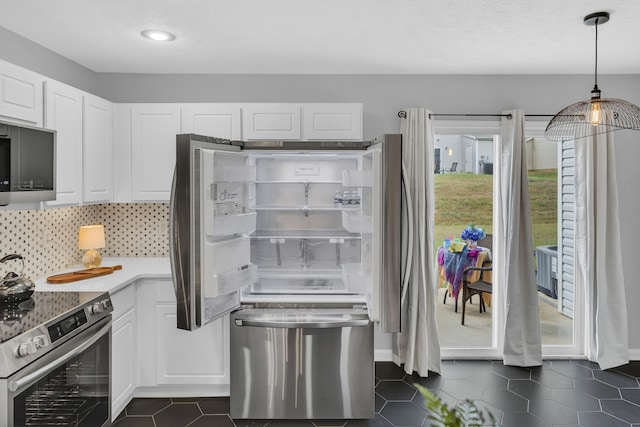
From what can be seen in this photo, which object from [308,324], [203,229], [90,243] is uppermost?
[203,229]

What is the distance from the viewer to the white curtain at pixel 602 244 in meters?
3.40

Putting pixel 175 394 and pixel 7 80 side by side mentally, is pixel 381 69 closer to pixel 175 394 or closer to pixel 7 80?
pixel 7 80

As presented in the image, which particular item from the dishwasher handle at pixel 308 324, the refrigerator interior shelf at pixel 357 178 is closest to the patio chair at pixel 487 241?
the dishwasher handle at pixel 308 324

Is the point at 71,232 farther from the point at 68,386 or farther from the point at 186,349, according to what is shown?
the point at 68,386

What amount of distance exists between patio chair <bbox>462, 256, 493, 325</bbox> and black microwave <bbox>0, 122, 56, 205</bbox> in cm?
312

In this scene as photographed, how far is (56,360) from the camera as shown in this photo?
1.97 meters

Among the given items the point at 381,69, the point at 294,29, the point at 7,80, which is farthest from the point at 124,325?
the point at 381,69

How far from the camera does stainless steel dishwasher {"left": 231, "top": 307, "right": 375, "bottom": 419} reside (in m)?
2.72

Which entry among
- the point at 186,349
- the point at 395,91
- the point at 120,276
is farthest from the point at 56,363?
the point at 395,91

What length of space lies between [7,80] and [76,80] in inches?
45.0

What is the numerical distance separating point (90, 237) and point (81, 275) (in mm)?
399

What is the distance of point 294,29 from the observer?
256cm

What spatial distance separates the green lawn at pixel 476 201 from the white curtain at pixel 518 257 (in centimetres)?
21

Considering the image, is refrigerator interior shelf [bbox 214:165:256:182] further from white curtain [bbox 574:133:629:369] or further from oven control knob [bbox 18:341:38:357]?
white curtain [bbox 574:133:629:369]
